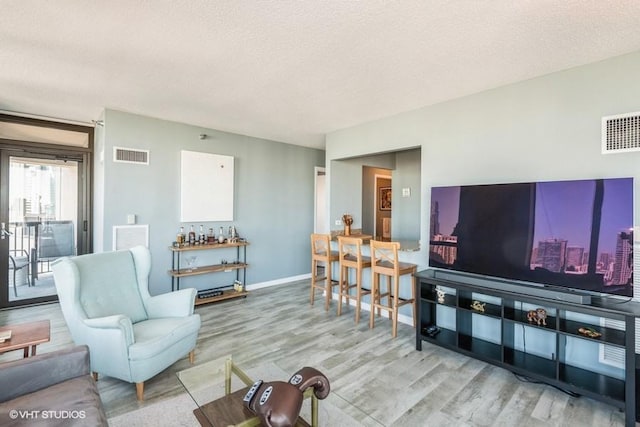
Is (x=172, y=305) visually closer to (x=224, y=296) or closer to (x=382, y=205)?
(x=224, y=296)

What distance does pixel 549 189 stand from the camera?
244cm

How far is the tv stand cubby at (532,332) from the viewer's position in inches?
81.3

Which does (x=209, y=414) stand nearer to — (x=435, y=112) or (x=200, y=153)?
(x=435, y=112)

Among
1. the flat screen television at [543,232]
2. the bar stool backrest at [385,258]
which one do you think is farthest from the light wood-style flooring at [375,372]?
the flat screen television at [543,232]

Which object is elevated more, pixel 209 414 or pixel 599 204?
pixel 599 204

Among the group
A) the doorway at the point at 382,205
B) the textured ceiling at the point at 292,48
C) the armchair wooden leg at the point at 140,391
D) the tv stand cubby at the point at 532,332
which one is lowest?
the armchair wooden leg at the point at 140,391

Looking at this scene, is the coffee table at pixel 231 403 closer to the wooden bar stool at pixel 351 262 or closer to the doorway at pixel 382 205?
the wooden bar stool at pixel 351 262

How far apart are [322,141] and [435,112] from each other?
2.41m

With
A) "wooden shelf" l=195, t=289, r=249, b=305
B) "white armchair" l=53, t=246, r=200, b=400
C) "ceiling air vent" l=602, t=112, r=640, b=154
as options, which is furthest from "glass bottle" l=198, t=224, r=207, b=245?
"ceiling air vent" l=602, t=112, r=640, b=154

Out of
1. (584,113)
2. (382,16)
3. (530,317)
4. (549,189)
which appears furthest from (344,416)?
(584,113)

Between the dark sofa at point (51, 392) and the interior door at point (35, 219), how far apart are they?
361 centimetres

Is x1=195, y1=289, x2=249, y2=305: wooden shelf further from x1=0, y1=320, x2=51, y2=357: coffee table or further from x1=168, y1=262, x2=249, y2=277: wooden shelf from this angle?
x1=0, y1=320, x2=51, y2=357: coffee table

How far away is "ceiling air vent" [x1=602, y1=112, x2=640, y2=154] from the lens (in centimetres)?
230

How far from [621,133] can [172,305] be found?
4.01 metres
